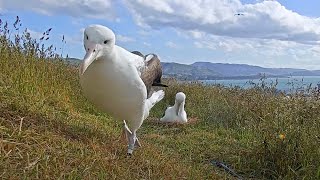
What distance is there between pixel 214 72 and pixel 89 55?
67.5 feet

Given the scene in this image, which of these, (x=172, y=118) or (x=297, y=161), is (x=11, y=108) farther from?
(x=172, y=118)

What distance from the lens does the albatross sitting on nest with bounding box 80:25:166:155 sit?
3.54 m

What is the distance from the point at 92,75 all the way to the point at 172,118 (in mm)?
3769

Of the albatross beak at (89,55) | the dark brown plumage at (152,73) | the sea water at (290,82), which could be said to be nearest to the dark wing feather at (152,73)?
the dark brown plumage at (152,73)

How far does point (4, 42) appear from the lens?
578 cm

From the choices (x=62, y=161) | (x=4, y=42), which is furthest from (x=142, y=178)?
(x=4, y=42)

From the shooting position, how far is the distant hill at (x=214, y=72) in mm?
8777

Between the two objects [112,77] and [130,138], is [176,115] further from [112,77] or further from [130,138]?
[112,77]

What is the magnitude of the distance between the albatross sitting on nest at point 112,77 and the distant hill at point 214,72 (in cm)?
176

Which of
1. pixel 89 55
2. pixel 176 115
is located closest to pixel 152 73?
pixel 89 55

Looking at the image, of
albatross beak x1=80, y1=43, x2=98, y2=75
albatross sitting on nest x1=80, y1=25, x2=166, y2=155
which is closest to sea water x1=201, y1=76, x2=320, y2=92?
albatross sitting on nest x1=80, y1=25, x2=166, y2=155

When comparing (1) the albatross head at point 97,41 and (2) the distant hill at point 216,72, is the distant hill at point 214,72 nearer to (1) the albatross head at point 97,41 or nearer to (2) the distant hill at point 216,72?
(2) the distant hill at point 216,72

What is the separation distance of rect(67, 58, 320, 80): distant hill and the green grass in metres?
0.94

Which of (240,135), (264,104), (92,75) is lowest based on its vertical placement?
(240,135)
